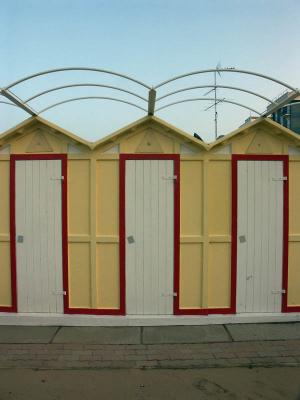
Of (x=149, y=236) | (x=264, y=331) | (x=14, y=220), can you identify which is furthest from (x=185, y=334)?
(x=14, y=220)

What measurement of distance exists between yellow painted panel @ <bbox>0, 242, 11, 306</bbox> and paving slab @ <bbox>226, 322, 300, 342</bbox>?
3171mm

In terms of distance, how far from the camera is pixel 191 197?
193 inches

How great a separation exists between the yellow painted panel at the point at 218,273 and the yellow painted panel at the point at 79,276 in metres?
1.73

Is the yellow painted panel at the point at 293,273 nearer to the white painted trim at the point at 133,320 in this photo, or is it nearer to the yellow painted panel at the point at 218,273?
the white painted trim at the point at 133,320

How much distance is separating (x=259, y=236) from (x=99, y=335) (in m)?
2.58

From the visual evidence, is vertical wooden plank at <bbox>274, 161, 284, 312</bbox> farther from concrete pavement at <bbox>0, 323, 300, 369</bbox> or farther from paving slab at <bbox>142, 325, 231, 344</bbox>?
paving slab at <bbox>142, 325, 231, 344</bbox>

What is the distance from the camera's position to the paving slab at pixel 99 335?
174 inches

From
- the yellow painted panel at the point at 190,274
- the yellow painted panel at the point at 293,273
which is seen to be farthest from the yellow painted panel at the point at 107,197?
the yellow painted panel at the point at 293,273

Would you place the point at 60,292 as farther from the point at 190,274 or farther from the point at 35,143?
the point at 35,143

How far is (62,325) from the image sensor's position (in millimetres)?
4895

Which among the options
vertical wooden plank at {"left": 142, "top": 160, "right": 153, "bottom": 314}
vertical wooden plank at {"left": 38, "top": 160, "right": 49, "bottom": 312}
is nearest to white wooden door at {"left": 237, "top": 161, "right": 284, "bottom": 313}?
vertical wooden plank at {"left": 142, "top": 160, "right": 153, "bottom": 314}

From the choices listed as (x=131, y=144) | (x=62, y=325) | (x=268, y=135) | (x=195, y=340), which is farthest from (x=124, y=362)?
(x=268, y=135)

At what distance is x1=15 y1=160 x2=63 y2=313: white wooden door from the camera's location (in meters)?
4.91

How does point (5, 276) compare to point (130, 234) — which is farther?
point (5, 276)
